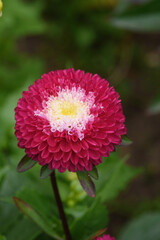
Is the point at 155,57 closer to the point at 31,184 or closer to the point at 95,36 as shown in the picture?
the point at 95,36

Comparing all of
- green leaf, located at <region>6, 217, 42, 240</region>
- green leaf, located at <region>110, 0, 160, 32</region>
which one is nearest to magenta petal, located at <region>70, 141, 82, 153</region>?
green leaf, located at <region>6, 217, 42, 240</region>

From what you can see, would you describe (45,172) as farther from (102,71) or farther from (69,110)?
(102,71)

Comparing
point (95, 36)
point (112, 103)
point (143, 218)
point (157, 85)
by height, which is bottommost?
point (143, 218)

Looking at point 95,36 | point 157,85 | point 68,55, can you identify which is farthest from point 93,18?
point 157,85

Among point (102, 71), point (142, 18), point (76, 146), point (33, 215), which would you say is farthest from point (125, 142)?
point (102, 71)

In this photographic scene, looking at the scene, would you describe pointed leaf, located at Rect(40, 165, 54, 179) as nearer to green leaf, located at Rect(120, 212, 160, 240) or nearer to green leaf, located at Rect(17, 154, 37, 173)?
green leaf, located at Rect(17, 154, 37, 173)

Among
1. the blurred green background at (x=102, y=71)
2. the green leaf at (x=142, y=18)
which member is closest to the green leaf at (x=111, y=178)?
the blurred green background at (x=102, y=71)
